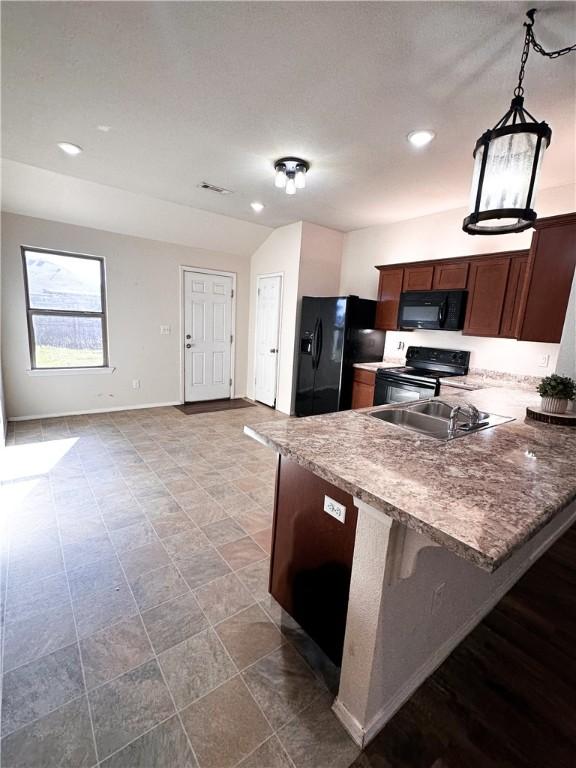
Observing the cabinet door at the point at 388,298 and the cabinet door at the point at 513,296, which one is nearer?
the cabinet door at the point at 513,296

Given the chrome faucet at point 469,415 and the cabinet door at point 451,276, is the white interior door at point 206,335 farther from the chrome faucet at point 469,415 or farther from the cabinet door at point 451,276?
the chrome faucet at point 469,415

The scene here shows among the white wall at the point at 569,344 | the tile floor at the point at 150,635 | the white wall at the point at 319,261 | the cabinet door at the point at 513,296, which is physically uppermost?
the white wall at the point at 319,261

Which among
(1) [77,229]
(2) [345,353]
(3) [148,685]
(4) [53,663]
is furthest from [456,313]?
(1) [77,229]

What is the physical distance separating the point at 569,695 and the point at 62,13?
3.71m

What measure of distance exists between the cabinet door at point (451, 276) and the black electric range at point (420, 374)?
738mm

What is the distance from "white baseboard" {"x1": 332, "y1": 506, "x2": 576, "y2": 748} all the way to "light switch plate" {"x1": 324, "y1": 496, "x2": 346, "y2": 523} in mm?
678

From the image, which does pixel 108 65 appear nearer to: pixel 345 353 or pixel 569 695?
pixel 345 353

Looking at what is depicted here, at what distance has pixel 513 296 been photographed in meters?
3.19

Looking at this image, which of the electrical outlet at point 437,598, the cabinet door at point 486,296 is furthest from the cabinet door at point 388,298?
the electrical outlet at point 437,598

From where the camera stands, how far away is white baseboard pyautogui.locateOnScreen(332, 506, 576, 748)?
1214 millimetres

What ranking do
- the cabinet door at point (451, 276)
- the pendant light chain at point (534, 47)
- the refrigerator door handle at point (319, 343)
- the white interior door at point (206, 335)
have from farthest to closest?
1. the white interior door at point (206, 335)
2. the refrigerator door handle at point (319, 343)
3. the cabinet door at point (451, 276)
4. the pendant light chain at point (534, 47)

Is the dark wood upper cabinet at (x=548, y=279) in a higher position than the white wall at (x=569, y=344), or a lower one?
higher

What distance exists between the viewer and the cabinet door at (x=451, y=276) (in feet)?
11.6

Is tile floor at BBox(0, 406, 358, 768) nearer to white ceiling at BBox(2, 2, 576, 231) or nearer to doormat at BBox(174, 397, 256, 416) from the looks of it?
doormat at BBox(174, 397, 256, 416)
